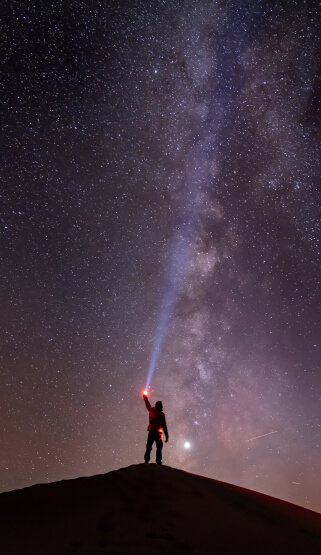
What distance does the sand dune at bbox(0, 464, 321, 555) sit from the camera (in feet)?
12.5

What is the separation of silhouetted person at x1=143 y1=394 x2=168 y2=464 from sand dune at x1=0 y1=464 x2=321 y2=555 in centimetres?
128

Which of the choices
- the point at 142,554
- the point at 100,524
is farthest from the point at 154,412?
the point at 142,554

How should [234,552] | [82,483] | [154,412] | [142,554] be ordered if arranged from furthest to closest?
[154,412]
[82,483]
[234,552]
[142,554]

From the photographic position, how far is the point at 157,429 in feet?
25.0

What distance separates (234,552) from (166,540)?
78cm

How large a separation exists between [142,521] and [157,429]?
3.36m

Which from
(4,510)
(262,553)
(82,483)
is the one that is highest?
(82,483)

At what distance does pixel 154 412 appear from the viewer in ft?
25.5

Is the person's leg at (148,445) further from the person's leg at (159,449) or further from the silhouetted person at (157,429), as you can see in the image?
the person's leg at (159,449)

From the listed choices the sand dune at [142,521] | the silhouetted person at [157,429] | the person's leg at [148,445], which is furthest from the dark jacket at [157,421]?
the sand dune at [142,521]

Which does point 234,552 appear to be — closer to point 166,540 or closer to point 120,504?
point 166,540

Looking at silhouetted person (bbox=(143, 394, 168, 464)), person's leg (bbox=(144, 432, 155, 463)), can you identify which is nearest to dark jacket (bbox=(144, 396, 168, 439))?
silhouetted person (bbox=(143, 394, 168, 464))

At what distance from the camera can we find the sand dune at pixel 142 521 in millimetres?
3799

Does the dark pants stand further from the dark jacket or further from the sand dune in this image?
the sand dune
